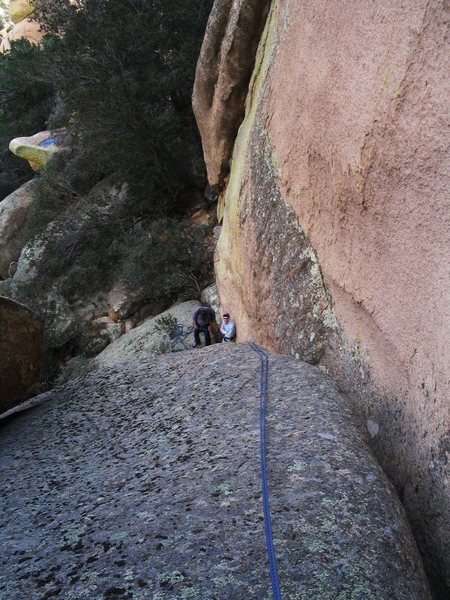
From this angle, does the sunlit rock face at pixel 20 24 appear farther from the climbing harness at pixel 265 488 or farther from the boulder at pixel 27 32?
the climbing harness at pixel 265 488

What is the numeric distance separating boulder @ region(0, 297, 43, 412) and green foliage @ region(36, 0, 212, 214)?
31.5 feet

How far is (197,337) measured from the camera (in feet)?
33.1

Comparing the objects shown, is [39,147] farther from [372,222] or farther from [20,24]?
[20,24]

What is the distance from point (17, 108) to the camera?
22.5 m

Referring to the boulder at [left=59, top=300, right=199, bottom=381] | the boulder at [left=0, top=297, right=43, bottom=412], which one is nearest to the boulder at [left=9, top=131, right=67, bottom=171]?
the boulder at [left=59, top=300, right=199, bottom=381]

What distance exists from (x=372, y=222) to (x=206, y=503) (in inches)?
81.6

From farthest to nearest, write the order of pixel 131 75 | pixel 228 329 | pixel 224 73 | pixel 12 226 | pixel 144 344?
pixel 12 226
pixel 131 75
pixel 144 344
pixel 228 329
pixel 224 73

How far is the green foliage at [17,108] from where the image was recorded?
20.9 metres

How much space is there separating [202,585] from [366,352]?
206 cm

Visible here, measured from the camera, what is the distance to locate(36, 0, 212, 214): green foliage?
12.8 m

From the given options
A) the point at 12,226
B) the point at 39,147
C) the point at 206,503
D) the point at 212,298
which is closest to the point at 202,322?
the point at 212,298

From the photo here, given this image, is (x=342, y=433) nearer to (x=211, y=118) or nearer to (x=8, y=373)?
(x=8, y=373)

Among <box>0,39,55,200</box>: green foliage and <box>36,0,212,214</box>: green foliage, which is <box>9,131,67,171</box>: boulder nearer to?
<box>0,39,55,200</box>: green foliage

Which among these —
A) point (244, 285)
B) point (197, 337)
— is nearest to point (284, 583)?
point (244, 285)
